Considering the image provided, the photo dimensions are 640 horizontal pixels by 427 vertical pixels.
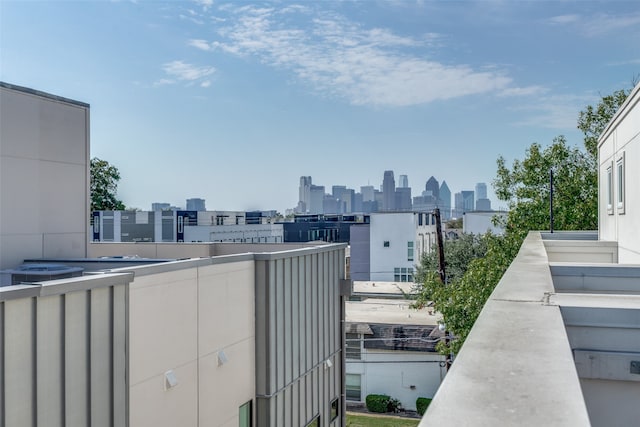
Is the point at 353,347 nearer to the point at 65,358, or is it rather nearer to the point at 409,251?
the point at 65,358

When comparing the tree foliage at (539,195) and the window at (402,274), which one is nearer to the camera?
the tree foliage at (539,195)

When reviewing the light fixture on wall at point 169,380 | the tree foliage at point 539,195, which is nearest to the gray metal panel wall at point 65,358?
the light fixture on wall at point 169,380

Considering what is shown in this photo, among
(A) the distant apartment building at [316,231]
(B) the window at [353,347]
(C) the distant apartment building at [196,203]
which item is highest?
(C) the distant apartment building at [196,203]

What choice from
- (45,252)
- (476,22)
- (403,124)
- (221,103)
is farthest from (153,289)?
(403,124)

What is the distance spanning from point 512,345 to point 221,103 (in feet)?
116

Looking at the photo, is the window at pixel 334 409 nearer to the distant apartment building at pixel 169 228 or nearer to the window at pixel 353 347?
the window at pixel 353 347

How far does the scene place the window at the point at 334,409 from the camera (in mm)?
11241

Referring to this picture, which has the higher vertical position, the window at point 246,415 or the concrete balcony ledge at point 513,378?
the concrete balcony ledge at point 513,378

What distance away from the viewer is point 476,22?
79.5 ft

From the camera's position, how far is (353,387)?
2312cm

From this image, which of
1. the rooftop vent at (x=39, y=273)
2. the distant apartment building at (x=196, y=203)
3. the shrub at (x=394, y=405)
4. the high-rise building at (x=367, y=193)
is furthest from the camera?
the high-rise building at (x=367, y=193)

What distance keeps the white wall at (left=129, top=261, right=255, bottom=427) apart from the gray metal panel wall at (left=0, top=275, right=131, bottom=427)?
0.60 m

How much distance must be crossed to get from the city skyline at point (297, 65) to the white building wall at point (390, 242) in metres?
10.2

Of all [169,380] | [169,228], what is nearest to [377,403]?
[169,380]
